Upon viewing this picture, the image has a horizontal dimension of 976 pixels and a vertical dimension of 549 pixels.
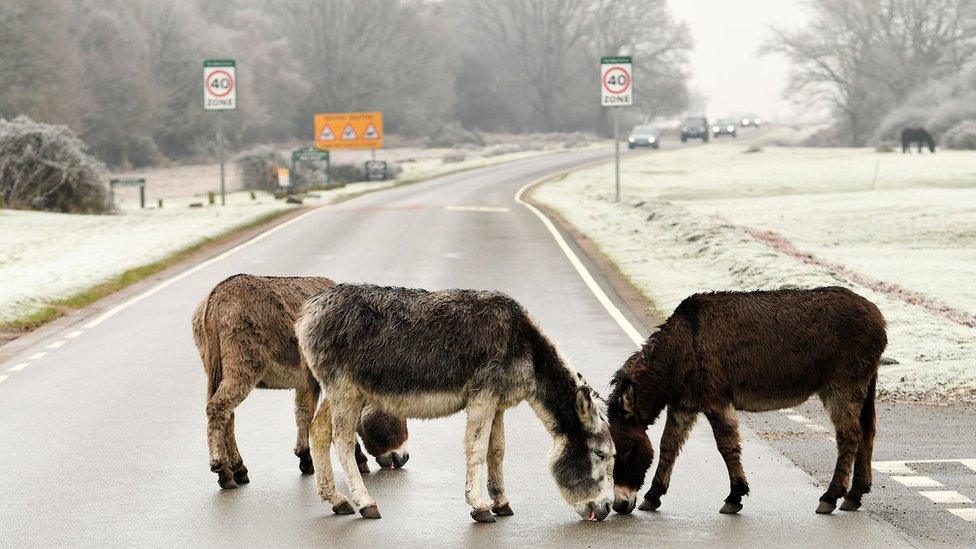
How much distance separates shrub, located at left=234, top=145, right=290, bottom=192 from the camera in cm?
6316

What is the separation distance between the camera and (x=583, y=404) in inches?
347

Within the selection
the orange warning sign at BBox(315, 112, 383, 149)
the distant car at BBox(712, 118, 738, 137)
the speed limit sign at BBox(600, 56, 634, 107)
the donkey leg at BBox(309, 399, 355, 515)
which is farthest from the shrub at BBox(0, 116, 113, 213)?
the distant car at BBox(712, 118, 738, 137)

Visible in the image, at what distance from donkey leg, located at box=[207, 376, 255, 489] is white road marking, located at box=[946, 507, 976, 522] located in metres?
Answer: 4.73

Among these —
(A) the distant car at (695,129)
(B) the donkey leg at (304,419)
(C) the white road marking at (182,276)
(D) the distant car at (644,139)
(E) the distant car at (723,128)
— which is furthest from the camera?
(E) the distant car at (723,128)

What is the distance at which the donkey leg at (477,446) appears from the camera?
877cm

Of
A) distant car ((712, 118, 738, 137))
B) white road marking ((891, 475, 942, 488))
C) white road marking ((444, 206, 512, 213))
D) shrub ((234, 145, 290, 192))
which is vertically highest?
distant car ((712, 118, 738, 137))

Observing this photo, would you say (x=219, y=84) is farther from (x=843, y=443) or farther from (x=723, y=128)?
(x=723, y=128)

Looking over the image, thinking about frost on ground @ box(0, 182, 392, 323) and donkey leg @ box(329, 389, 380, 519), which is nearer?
donkey leg @ box(329, 389, 380, 519)

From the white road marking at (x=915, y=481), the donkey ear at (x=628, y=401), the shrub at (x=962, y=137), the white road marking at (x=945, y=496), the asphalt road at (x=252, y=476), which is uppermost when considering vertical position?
the shrub at (x=962, y=137)

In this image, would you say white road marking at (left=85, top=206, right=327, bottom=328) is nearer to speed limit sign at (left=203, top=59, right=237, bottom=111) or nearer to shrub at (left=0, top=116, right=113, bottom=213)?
speed limit sign at (left=203, top=59, right=237, bottom=111)

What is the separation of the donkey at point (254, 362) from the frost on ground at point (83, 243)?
1153 centimetres

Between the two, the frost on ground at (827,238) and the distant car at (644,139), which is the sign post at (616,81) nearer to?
the frost on ground at (827,238)

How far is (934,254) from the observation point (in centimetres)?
2995

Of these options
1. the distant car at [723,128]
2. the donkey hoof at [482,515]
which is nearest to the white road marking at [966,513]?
the donkey hoof at [482,515]
